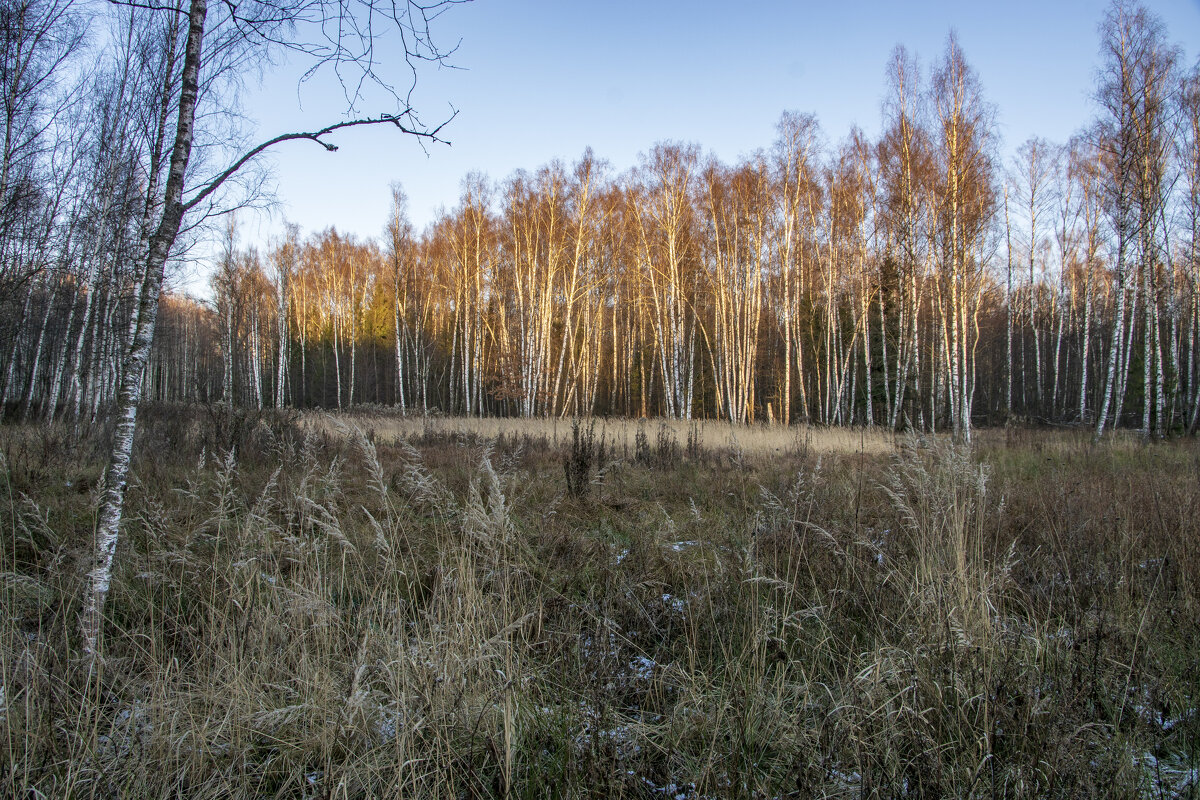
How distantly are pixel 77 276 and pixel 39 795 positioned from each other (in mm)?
15147

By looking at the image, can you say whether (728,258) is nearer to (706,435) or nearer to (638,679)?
(706,435)

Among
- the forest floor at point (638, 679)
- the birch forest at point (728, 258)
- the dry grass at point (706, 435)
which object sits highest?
the birch forest at point (728, 258)

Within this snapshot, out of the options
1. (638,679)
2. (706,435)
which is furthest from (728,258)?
(638,679)

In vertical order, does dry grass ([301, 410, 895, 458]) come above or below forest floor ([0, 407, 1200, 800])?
above

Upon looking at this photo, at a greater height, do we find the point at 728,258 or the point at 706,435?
the point at 728,258

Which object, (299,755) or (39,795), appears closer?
(39,795)

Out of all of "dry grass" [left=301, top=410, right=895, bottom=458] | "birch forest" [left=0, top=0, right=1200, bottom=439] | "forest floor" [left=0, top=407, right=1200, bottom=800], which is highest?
"birch forest" [left=0, top=0, right=1200, bottom=439]

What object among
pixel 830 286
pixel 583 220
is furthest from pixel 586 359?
pixel 830 286

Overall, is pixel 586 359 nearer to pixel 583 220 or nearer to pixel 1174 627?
pixel 583 220

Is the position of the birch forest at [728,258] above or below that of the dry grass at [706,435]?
above

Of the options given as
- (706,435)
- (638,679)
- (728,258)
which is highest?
(728,258)

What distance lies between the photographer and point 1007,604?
292 centimetres

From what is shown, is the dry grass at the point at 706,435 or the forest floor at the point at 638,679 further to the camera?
the dry grass at the point at 706,435

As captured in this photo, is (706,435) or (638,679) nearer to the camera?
(638,679)
